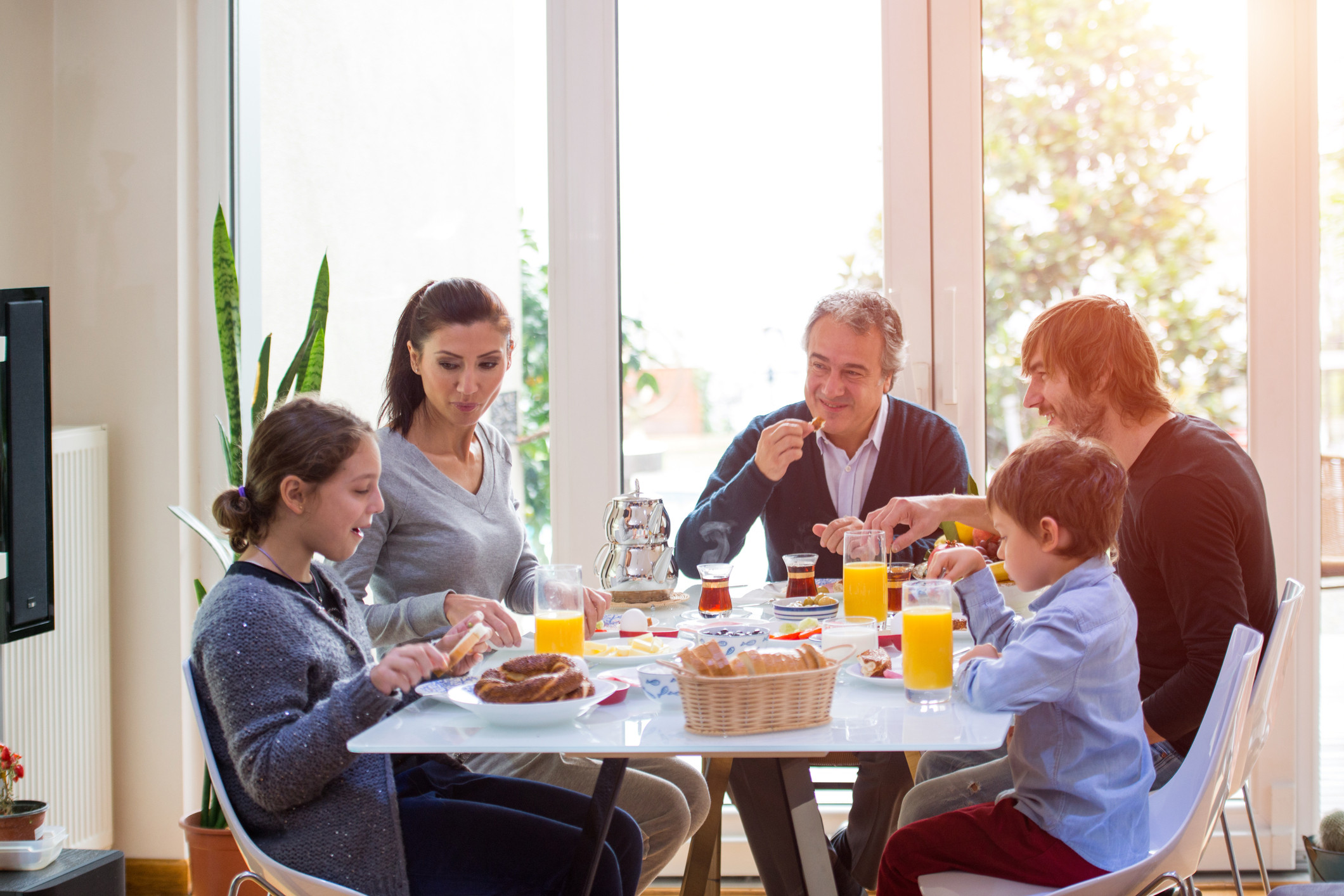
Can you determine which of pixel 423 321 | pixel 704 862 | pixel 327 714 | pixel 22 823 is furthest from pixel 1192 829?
pixel 22 823

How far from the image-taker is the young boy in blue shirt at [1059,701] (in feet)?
4.60

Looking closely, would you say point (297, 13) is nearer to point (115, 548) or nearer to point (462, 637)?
point (115, 548)

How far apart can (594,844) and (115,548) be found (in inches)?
83.6

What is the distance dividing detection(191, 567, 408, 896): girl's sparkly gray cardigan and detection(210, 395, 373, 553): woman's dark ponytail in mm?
101

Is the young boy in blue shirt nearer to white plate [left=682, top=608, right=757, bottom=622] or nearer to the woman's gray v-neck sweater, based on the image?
white plate [left=682, top=608, right=757, bottom=622]

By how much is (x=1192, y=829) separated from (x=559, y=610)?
90cm

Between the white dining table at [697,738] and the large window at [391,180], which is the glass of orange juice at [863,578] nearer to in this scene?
the white dining table at [697,738]

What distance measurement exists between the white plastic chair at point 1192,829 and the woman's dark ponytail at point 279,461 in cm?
100

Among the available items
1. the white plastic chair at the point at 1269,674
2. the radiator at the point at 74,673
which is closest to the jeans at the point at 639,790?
the white plastic chair at the point at 1269,674

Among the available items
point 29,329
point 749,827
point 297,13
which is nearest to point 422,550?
point 749,827

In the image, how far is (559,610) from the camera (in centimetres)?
163

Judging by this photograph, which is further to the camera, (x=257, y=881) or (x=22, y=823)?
(x=22, y=823)

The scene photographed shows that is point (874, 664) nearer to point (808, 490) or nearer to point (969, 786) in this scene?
point (969, 786)

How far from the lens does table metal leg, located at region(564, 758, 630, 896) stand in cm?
142
